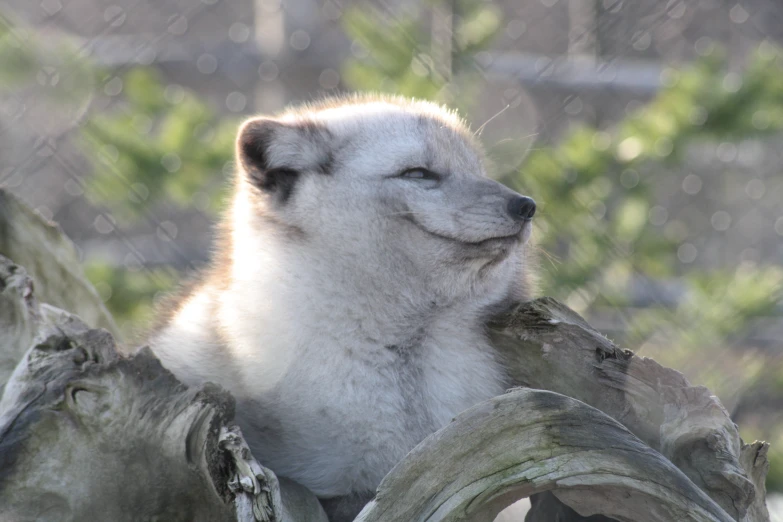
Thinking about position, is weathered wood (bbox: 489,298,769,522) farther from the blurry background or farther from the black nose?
the blurry background

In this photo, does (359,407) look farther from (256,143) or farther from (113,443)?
(256,143)

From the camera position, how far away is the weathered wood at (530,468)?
809 millimetres

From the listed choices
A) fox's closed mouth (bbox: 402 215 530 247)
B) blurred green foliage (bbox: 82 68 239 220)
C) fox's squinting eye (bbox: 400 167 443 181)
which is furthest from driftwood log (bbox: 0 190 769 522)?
blurred green foliage (bbox: 82 68 239 220)

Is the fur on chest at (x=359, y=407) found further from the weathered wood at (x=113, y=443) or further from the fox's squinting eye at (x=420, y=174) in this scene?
the fox's squinting eye at (x=420, y=174)

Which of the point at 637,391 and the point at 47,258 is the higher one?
the point at 637,391

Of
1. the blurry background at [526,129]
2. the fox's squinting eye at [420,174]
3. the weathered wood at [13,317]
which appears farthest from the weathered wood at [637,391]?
the blurry background at [526,129]

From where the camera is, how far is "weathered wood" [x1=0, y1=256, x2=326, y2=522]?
34.9 inches

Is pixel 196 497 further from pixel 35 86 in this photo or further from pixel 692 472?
pixel 35 86

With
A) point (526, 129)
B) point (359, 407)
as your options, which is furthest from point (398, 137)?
point (526, 129)

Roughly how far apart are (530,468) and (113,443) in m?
0.44

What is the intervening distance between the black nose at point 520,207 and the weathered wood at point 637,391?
0.13 metres

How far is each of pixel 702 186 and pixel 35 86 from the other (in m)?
2.45

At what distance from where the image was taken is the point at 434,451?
0.83 metres

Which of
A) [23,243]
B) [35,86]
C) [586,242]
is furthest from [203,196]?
[23,243]
